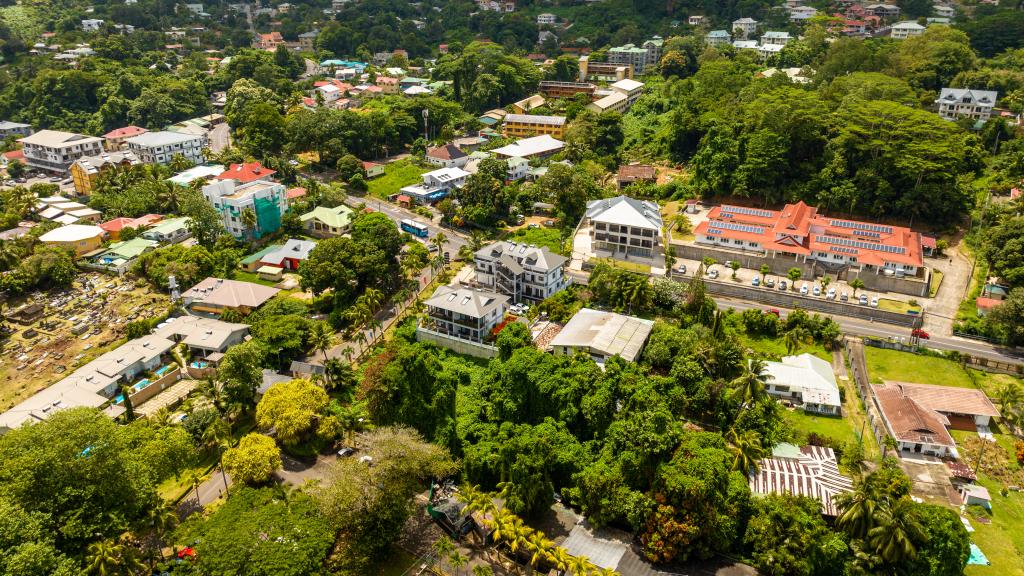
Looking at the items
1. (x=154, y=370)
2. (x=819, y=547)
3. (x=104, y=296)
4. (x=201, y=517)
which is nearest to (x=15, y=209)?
(x=104, y=296)

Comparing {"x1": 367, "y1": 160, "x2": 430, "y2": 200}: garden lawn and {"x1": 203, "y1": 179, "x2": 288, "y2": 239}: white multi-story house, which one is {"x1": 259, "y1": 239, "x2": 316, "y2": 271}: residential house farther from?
{"x1": 367, "y1": 160, "x2": 430, "y2": 200}: garden lawn

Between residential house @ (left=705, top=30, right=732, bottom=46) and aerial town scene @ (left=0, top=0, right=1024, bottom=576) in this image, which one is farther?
residential house @ (left=705, top=30, right=732, bottom=46)

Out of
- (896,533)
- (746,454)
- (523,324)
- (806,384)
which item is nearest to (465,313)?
(523,324)

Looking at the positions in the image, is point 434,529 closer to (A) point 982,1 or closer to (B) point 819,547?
(B) point 819,547

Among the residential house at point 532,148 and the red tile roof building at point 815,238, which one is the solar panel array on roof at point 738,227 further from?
the residential house at point 532,148

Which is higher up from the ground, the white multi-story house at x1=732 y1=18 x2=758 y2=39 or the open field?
the white multi-story house at x1=732 y1=18 x2=758 y2=39

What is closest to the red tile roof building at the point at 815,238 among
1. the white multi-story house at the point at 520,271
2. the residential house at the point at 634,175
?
the residential house at the point at 634,175

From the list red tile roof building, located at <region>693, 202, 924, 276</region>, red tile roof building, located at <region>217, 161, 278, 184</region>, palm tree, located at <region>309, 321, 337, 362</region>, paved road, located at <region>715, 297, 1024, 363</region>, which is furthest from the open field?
red tile roof building, located at <region>693, 202, 924, 276</region>
